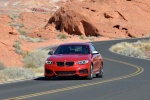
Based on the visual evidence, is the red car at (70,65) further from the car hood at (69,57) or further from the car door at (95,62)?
the car door at (95,62)

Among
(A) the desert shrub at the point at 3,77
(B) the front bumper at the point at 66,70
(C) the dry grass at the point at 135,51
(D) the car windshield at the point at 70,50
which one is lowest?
(C) the dry grass at the point at 135,51

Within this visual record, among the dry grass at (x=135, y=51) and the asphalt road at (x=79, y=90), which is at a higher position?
the asphalt road at (x=79, y=90)

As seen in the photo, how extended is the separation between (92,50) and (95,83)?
2.68 meters

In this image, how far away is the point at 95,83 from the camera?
19266 mm

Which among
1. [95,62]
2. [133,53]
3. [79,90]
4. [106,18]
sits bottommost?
[133,53]

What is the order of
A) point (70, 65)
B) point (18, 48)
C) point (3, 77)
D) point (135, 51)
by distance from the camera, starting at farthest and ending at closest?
point (135, 51) < point (18, 48) < point (3, 77) < point (70, 65)

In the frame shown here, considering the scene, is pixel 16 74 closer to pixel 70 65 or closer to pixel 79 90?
pixel 70 65

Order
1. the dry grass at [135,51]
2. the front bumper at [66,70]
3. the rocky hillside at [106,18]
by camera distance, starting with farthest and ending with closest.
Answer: the rocky hillside at [106,18] < the dry grass at [135,51] < the front bumper at [66,70]

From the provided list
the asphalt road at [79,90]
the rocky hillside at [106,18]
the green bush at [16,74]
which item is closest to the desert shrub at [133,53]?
the green bush at [16,74]

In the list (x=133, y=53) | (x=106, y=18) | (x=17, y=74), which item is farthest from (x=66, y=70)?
(x=106, y=18)

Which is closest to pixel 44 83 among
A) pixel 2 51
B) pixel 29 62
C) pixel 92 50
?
pixel 92 50

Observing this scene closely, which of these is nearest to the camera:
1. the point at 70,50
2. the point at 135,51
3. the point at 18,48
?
the point at 70,50

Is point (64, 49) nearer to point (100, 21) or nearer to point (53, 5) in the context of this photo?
point (100, 21)

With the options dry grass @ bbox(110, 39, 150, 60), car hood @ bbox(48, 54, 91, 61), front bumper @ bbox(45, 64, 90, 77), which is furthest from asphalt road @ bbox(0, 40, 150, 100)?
dry grass @ bbox(110, 39, 150, 60)
